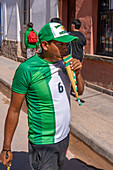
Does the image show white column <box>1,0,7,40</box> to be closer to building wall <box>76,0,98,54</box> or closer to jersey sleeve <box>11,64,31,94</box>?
building wall <box>76,0,98,54</box>

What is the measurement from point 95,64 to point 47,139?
20.7ft

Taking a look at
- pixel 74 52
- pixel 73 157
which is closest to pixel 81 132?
pixel 73 157

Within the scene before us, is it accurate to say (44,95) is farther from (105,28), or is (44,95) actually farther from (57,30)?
(105,28)

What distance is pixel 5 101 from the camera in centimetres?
753

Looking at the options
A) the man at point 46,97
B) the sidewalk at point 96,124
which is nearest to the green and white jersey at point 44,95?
the man at point 46,97

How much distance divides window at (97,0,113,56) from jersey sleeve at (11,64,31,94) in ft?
20.3

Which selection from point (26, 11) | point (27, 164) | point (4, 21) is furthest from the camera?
point (4, 21)

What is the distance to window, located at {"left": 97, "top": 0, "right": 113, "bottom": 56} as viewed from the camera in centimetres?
799

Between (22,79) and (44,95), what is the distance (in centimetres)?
22

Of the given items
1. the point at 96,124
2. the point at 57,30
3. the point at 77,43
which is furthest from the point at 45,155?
the point at 77,43

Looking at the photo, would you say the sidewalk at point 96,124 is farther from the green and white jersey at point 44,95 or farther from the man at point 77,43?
the green and white jersey at point 44,95

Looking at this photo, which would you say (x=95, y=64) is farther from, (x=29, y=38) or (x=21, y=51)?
(x=21, y=51)

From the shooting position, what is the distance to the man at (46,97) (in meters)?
2.14

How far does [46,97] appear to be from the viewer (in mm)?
2197
